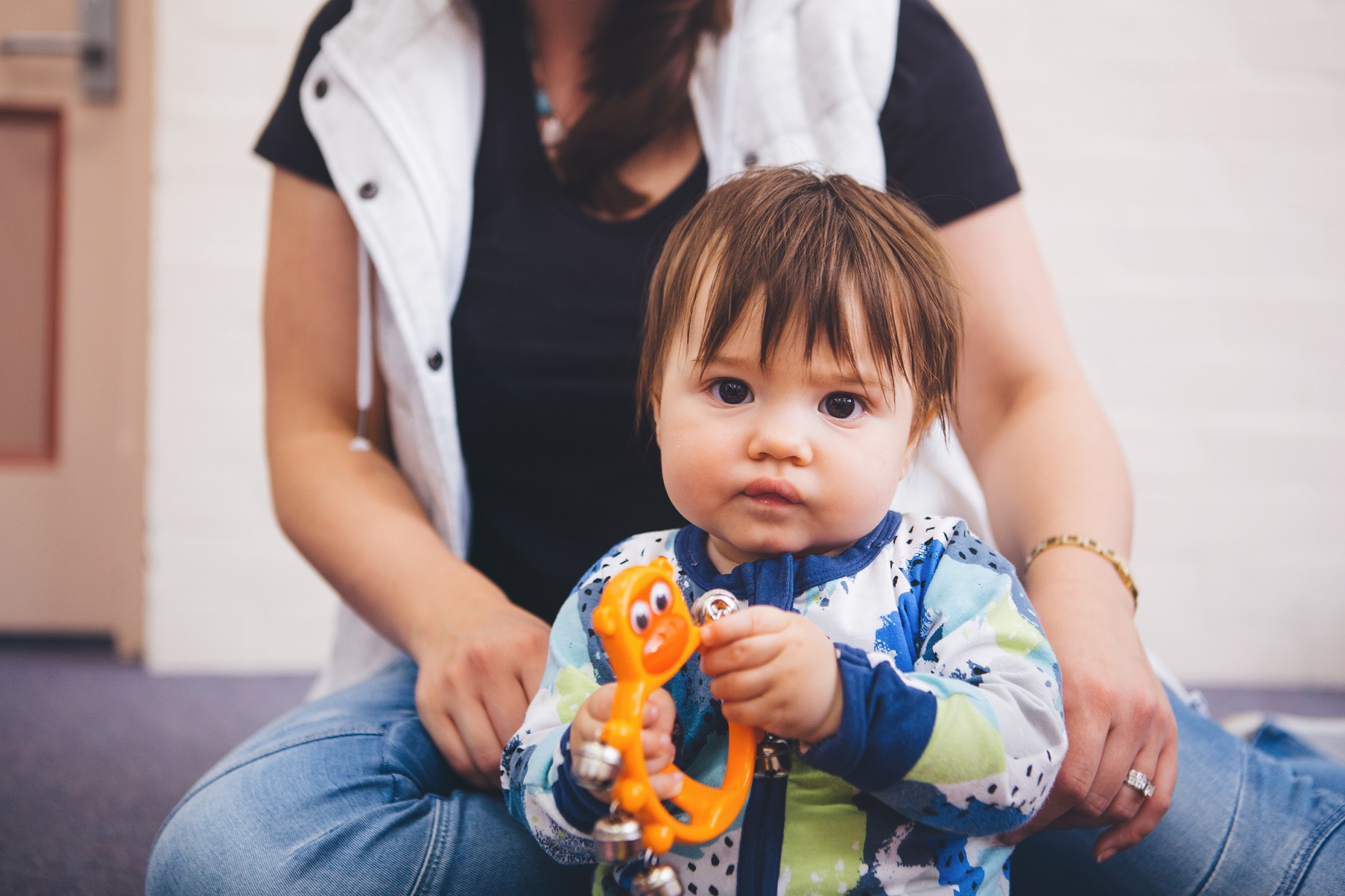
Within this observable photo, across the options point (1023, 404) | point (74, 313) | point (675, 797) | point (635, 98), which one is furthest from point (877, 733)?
point (74, 313)

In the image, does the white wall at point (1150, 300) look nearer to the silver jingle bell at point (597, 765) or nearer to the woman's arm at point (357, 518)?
the woman's arm at point (357, 518)

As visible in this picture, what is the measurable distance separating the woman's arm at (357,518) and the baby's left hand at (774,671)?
259mm

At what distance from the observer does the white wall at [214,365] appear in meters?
1.89

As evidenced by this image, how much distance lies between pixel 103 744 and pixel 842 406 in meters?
1.39

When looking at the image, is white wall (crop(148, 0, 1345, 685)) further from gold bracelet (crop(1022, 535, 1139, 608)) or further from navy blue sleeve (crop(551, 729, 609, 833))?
navy blue sleeve (crop(551, 729, 609, 833))

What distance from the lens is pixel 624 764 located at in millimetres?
458

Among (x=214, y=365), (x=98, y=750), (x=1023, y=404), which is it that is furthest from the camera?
(x=214, y=365)

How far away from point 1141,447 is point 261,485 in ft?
5.91

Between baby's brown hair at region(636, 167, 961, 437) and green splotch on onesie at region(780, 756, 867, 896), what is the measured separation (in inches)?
8.8

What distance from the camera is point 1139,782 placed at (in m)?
0.62

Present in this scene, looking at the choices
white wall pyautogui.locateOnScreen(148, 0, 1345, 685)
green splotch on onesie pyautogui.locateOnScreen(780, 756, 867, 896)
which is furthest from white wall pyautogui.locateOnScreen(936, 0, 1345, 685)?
green splotch on onesie pyautogui.locateOnScreen(780, 756, 867, 896)

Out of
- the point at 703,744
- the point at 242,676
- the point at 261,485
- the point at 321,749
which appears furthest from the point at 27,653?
the point at 703,744

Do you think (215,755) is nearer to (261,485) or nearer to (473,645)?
(261,485)

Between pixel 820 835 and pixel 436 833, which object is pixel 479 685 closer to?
pixel 436 833
